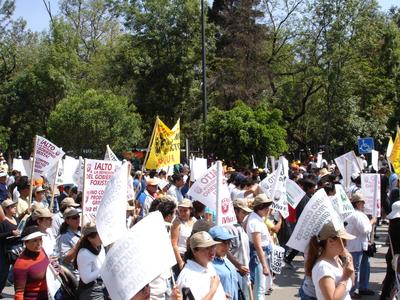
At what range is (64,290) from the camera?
5961 mm

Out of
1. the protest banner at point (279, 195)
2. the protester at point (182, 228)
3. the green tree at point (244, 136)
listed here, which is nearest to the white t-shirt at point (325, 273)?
the protester at point (182, 228)

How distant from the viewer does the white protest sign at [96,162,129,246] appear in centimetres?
517

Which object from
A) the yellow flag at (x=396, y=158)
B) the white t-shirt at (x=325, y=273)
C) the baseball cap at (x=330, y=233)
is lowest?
the white t-shirt at (x=325, y=273)

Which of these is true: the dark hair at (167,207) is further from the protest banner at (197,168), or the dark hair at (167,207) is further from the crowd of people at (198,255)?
the protest banner at (197,168)

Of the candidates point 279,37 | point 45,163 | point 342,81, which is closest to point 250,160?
point 342,81

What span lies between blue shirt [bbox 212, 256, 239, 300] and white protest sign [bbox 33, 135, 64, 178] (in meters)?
5.45

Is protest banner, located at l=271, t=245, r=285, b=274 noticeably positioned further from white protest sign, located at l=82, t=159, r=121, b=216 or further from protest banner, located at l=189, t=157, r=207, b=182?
protest banner, located at l=189, t=157, r=207, b=182

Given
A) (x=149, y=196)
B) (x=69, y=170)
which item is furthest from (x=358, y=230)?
(x=69, y=170)

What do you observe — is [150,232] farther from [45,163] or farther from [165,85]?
[165,85]

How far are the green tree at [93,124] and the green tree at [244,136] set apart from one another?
8038 mm

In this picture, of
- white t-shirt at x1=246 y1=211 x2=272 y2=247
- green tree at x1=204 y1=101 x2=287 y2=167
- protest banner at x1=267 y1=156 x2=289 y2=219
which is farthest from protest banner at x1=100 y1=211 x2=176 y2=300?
green tree at x1=204 y1=101 x2=287 y2=167

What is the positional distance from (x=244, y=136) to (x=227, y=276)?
17904mm

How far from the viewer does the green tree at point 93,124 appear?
3144cm

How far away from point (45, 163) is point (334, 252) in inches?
273
